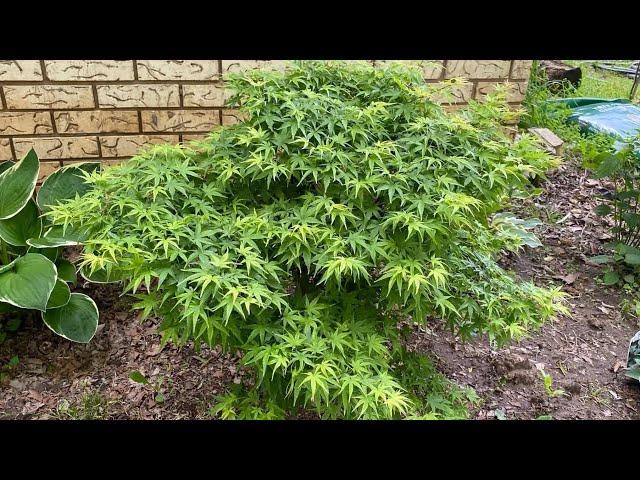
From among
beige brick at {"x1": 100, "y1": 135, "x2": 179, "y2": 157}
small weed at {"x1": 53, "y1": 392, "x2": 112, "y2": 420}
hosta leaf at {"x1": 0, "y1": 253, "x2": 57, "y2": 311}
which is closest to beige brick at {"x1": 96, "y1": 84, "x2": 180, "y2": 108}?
beige brick at {"x1": 100, "y1": 135, "x2": 179, "y2": 157}

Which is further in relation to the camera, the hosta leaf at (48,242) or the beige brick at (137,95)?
the beige brick at (137,95)

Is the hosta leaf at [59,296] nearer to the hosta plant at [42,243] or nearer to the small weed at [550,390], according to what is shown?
the hosta plant at [42,243]

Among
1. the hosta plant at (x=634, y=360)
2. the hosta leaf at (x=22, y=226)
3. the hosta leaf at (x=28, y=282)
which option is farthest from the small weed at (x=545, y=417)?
the hosta leaf at (x=22, y=226)

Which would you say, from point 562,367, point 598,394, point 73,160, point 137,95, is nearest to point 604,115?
point 562,367

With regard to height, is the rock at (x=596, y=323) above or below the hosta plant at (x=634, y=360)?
below

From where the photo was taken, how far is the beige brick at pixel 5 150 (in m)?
3.37

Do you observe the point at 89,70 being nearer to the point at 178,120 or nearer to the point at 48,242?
the point at 178,120

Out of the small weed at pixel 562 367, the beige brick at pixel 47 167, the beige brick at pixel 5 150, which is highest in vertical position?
the beige brick at pixel 5 150

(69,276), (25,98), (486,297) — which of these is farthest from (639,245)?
(25,98)

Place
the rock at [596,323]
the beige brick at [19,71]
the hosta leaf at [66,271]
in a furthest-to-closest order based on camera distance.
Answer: the rock at [596,323] < the beige brick at [19,71] < the hosta leaf at [66,271]

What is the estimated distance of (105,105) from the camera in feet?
11.0

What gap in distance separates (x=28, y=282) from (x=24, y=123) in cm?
121

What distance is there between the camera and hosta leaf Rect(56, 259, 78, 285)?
3.06 meters

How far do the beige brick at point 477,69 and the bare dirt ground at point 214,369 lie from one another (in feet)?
4.48
